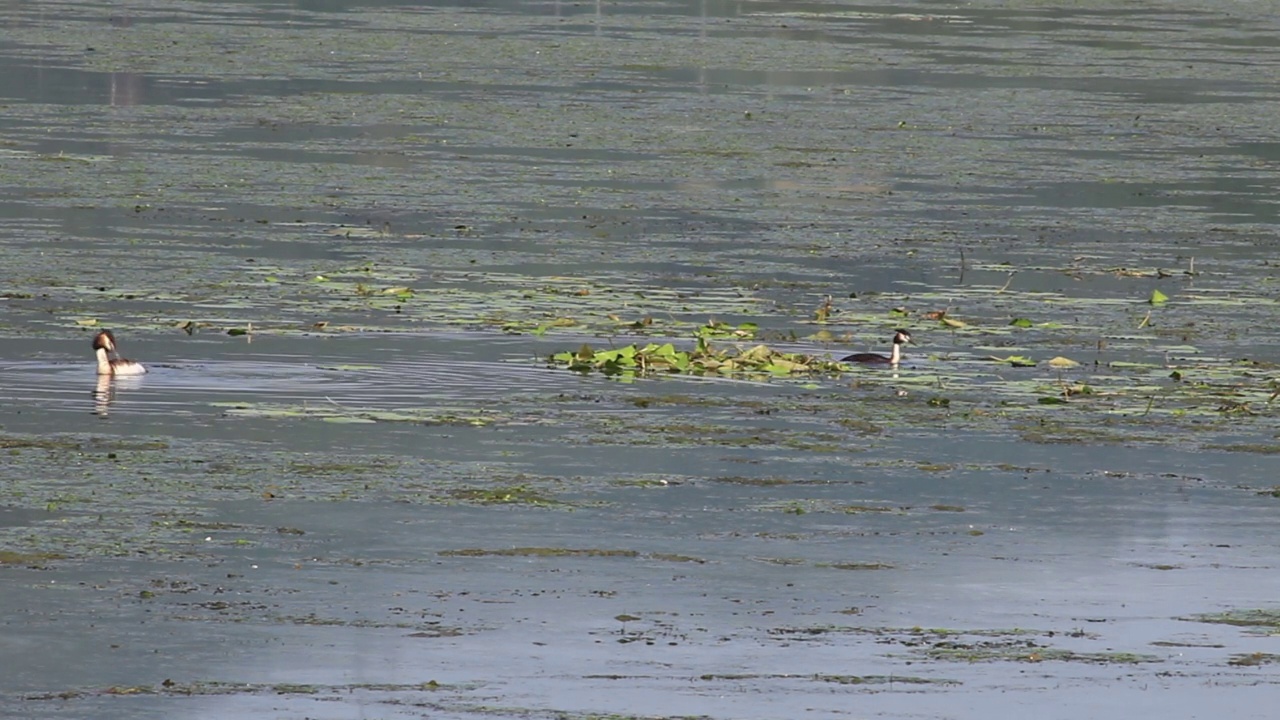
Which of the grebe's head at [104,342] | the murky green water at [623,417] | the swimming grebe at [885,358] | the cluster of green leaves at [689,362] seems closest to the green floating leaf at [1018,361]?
the murky green water at [623,417]

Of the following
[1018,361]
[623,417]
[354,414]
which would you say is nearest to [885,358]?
[1018,361]

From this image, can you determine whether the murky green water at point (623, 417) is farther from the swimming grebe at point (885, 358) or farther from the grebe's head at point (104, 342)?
the grebe's head at point (104, 342)

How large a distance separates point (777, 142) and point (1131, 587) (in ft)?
57.1

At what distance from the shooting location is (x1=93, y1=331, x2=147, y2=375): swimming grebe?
13.8 meters

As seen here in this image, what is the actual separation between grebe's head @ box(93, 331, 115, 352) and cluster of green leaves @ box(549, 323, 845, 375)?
2.33 m

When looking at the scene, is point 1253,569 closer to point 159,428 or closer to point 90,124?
point 159,428

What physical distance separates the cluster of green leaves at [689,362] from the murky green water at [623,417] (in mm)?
119

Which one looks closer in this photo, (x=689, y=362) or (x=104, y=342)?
(x=104, y=342)

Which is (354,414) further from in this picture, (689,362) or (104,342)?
(689,362)

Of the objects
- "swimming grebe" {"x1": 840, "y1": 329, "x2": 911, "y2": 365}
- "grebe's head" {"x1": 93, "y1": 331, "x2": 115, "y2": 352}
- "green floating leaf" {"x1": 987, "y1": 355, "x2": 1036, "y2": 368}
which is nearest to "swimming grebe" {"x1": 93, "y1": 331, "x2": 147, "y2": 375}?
"grebe's head" {"x1": 93, "y1": 331, "x2": 115, "y2": 352}

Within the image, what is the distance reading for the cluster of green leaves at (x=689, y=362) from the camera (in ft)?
48.3

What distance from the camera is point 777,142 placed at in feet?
89.6

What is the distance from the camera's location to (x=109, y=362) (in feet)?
45.6

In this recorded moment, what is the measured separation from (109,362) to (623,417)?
103 inches
